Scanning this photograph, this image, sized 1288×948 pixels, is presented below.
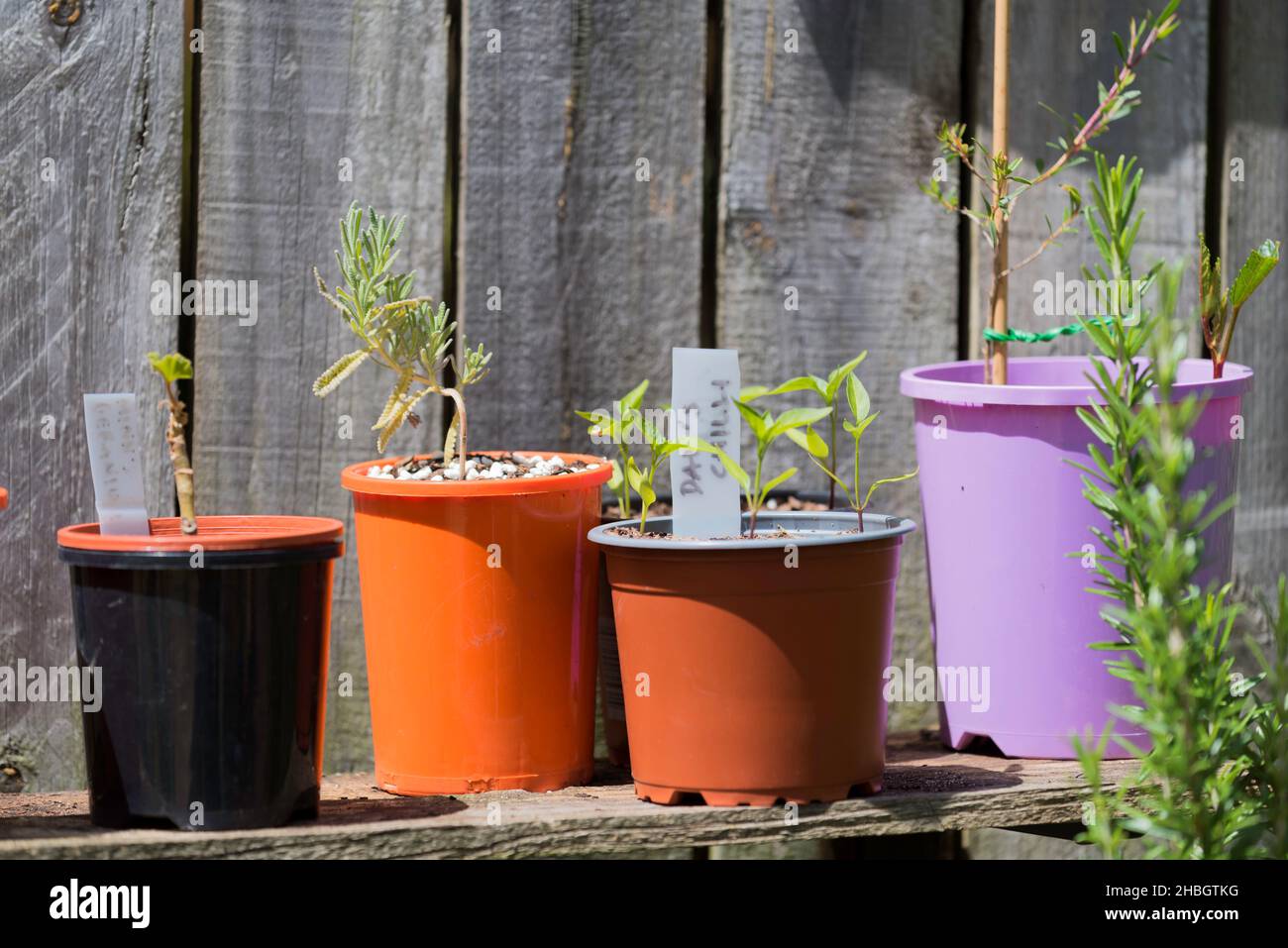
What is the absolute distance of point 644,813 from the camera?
1.46 metres

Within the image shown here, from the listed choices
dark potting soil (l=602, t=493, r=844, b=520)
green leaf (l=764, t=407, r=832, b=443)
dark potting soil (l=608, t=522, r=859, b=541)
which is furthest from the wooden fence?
green leaf (l=764, t=407, r=832, b=443)

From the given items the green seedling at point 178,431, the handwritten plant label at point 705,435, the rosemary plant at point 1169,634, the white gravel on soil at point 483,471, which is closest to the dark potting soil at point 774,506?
the white gravel on soil at point 483,471

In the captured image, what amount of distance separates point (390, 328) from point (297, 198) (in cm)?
30

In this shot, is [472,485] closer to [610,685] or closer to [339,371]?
[339,371]

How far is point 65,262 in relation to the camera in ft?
5.72

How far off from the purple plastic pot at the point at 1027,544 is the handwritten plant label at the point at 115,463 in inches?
34.4

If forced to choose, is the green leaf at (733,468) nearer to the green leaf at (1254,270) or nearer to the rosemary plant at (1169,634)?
the rosemary plant at (1169,634)

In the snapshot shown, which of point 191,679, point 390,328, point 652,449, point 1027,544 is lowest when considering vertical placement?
point 191,679

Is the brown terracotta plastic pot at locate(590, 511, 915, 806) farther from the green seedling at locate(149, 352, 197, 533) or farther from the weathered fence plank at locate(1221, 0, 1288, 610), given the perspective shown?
the weathered fence plank at locate(1221, 0, 1288, 610)

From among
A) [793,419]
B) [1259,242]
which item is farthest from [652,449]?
[1259,242]

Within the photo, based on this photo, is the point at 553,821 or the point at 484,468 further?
the point at 484,468

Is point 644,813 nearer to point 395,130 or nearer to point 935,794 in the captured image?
point 935,794

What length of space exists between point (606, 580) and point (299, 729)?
440 mm
